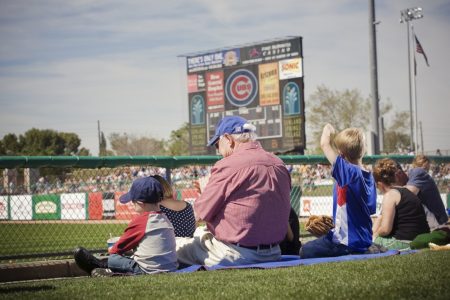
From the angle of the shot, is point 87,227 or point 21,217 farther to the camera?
point 87,227

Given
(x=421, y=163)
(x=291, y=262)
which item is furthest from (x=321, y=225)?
(x=421, y=163)

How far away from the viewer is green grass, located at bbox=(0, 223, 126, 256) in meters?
11.2

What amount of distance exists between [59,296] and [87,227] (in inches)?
494

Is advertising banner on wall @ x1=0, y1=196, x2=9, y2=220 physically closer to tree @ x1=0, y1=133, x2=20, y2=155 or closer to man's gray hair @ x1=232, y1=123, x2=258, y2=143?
man's gray hair @ x1=232, y1=123, x2=258, y2=143

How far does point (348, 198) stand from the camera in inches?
265

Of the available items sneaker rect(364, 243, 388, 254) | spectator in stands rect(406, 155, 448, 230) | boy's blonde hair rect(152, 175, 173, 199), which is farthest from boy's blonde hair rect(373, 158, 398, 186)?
boy's blonde hair rect(152, 175, 173, 199)

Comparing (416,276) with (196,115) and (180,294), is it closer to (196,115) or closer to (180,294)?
(180,294)

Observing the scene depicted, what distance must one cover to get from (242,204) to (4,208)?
5172 mm

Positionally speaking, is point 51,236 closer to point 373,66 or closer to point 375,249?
point 375,249

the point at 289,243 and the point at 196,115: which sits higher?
the point at 196,115

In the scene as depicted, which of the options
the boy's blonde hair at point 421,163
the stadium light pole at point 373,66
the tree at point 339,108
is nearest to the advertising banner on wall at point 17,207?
the boy's blonde hair at point 421,163

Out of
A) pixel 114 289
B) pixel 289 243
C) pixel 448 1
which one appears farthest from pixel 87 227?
pixel 448 1

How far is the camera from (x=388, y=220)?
8242 mm

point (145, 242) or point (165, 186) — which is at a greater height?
point (165, 186)
